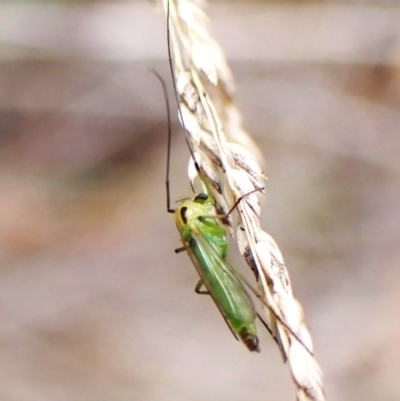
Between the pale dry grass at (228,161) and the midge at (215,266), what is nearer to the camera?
the pale dry grass at (228,161)

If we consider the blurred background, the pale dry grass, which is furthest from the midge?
the blurred background

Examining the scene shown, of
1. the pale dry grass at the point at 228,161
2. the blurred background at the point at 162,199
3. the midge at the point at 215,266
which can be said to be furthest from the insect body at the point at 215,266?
the blurred background at the point at 162,199

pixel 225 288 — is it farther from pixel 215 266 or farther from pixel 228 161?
pixel 228 161

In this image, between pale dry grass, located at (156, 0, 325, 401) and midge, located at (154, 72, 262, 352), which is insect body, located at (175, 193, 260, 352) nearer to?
midge, located at (154, 72, 262, 352)

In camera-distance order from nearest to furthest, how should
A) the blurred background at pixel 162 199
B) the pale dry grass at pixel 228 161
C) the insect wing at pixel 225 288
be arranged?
the pale dry grass at pixel 228 161 < the insect wing at pixel 225 288 < the blurred background at pixel 162 199

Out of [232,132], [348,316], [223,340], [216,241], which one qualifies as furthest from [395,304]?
[232,132]

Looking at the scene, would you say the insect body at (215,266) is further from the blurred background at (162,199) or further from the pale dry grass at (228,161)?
the blurred background at (162,199)
